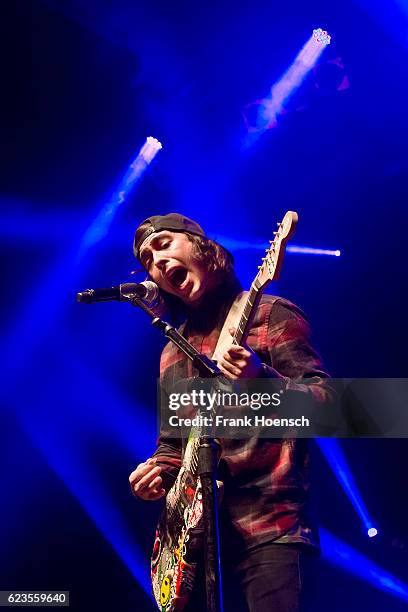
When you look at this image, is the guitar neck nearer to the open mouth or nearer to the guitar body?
the guitar body

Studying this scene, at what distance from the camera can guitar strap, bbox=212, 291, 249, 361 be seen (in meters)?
2.46

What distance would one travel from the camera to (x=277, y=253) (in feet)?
6.92

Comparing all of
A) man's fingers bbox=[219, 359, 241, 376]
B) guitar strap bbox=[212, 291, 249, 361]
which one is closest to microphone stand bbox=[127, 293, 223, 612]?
man's fingers bbox=[219, 359, 241, 376]

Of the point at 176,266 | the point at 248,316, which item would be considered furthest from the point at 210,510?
the point at 176,266

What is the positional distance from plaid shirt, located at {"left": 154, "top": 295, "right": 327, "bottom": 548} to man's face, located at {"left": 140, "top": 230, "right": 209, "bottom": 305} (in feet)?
1.05

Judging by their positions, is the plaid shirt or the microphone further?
the microphone

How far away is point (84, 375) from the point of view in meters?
4.34

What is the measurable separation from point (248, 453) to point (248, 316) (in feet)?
1.40

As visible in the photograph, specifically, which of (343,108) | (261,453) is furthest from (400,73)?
(261,453)

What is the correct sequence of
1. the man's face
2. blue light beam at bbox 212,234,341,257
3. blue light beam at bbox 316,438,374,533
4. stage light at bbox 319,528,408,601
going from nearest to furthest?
the man's face, stage light at bbox 319,528,408,601, blue light beam at bbox 316,438,374,533, blue light beam at bbox 212,234,341,257

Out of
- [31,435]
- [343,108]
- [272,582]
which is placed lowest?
[272,582]

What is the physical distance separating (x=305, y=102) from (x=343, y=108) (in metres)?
0.24

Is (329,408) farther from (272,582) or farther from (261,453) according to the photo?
(272,582)

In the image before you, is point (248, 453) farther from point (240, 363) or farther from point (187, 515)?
point (240, 363)
